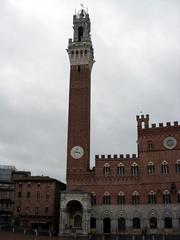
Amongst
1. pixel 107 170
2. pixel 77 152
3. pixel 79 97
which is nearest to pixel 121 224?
pixel 107 170

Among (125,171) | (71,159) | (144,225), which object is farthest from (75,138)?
(144,225)

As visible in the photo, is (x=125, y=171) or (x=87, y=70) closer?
(x=125, y=171)

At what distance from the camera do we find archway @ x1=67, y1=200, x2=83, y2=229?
57844 millimetres

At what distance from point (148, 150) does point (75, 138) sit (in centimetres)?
1248

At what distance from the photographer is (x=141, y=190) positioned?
58188 millimetres

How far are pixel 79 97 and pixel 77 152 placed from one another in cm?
997

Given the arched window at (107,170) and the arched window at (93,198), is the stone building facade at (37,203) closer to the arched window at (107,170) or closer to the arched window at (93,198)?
the arched window at (93,198)

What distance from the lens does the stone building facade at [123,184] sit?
56.2m

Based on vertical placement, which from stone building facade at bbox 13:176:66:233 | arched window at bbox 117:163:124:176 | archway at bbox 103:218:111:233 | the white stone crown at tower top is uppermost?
the white stone crown at tower top

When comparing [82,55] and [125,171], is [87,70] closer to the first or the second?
[82,55]

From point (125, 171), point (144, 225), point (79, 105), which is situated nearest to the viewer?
point (144, 225)

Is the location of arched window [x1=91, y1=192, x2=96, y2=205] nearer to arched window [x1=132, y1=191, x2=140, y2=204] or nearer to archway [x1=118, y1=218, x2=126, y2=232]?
archway [x1=118, y1=218, x2=126, y2=232]

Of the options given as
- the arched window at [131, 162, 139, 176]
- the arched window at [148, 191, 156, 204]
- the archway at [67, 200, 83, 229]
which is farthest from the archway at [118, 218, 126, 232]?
the arched window at [131, 162, 139, 176]

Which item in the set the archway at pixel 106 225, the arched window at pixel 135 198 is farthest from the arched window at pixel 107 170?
the archway at pixel 106 225
